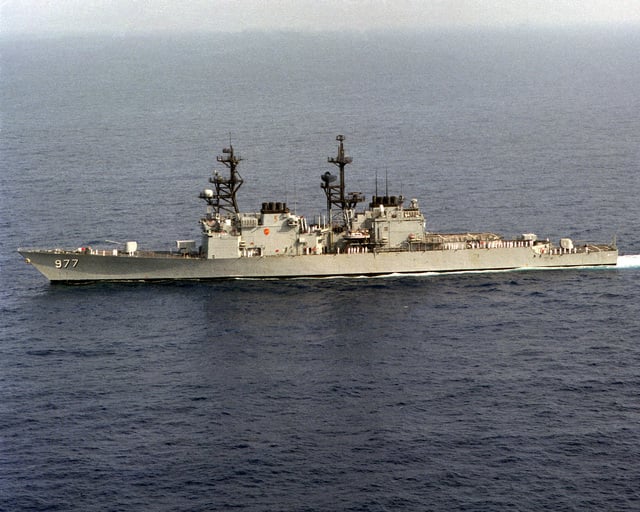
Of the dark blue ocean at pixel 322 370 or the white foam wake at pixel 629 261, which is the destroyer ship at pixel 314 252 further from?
the dark blue ocean at pixel 322 370

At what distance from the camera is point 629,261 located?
347 ft

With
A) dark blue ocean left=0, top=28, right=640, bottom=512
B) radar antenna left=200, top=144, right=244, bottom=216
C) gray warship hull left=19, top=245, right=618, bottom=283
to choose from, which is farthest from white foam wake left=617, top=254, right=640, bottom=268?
radar antenna left=200, top=144, right=244, bottom=216

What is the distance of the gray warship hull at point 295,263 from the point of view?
336 feet

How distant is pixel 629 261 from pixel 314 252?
1109 inches

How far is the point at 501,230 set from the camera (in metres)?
115

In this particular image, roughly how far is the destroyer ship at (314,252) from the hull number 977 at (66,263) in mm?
86

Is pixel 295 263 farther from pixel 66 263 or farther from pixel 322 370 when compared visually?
pixel 322 370

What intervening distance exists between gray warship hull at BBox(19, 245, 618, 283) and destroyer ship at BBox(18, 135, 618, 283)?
87 millimetres

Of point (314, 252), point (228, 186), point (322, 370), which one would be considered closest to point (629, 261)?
point (314, 252)

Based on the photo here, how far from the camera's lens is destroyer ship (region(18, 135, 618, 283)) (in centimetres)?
10294

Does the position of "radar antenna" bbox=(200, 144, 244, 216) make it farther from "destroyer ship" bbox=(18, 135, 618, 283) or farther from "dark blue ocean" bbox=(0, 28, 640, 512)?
"dark blue ocean" bbox=(0, 28, 640, 512)

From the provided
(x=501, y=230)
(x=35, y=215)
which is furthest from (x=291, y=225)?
(x=35, y=215)

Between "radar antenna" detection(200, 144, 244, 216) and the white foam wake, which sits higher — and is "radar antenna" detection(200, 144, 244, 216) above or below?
above

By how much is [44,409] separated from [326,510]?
21.4 meters
